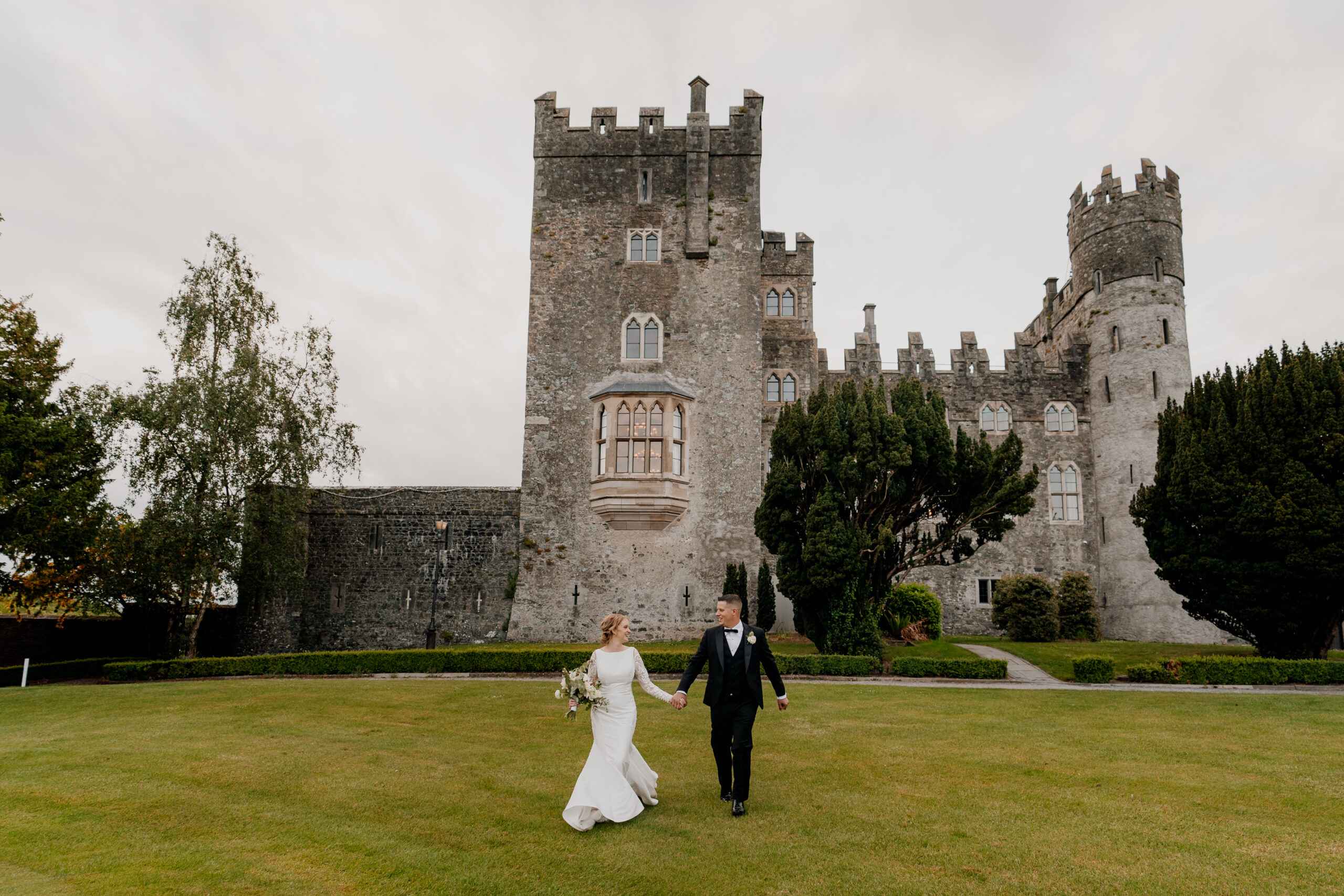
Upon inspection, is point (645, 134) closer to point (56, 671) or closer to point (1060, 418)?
point (1060, 418)

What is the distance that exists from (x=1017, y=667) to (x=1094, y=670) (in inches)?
138

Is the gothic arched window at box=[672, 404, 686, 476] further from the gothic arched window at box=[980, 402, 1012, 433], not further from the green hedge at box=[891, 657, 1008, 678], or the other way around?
the gothic arched window at box=[980, 402, 1012, 433]

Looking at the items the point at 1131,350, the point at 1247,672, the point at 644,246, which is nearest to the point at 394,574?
the point at 644,246

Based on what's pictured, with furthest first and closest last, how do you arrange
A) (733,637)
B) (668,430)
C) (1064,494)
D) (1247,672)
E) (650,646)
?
(1064,494), (668,430), (650,646), (1247,672), (733,637)

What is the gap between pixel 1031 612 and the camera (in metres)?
29.7

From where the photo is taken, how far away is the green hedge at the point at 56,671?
2255cm

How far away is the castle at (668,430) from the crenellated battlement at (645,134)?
0.27 ft

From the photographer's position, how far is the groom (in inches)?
298

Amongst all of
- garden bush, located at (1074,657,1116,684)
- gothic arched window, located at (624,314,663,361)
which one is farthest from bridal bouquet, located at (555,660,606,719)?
gothic arched window, located at (624,314,663,361)

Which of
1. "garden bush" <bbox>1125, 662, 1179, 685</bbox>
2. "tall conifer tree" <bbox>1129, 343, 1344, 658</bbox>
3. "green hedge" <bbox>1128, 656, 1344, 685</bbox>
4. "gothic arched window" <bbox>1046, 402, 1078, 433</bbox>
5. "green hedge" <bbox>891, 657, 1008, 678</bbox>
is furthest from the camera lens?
"gothic arched window" <bbox>1046, 402, 1078, 433</bbox>

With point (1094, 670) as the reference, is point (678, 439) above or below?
above

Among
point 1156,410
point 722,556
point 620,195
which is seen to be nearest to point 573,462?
point 722,556

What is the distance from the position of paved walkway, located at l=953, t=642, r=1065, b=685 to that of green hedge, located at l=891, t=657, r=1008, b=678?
1.84 ft

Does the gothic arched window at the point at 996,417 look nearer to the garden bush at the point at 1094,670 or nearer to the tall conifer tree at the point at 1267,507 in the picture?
the tall conifer tree at the point at 1267,507
